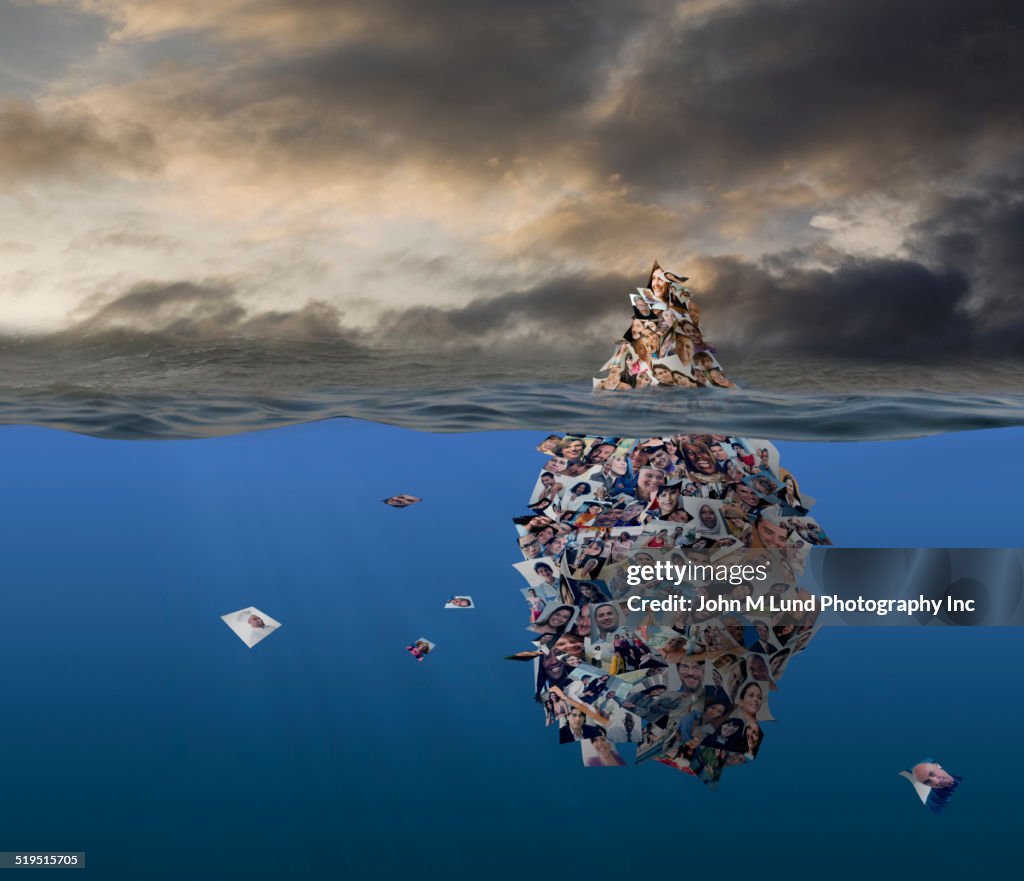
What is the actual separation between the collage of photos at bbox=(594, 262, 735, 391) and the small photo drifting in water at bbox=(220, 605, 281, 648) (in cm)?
429

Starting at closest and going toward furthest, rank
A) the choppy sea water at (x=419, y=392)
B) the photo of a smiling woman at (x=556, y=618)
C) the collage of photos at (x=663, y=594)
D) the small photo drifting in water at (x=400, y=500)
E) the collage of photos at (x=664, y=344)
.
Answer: the collage of photos at (x=663, y=594) < the photo of a smiling woman at (x=556, y=618) < the collage of photos at (x=664, y=344) < the choppy sea water at (x=419, y=392) < the small photo drifting in water at (x=400, y=500)

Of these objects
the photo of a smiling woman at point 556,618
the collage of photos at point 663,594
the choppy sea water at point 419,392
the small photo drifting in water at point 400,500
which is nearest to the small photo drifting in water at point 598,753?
the collage of photos at point 663,594

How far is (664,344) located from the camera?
734 centimetres

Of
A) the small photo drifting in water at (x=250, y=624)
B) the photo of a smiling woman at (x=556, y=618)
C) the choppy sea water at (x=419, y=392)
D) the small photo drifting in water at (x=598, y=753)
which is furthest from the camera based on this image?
the choppy sea water at (x=419, y=392)

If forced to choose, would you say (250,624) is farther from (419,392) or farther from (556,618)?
(556,618)

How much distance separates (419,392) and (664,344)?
12.4 feet

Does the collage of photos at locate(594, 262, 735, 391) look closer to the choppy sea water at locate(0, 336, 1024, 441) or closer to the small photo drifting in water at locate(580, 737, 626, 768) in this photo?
the choppy sea water at locate(0, 336, 1024, 441)

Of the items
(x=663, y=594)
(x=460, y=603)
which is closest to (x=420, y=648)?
(x=460, y=603)

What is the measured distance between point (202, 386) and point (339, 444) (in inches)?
128

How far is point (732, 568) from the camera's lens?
4.29m

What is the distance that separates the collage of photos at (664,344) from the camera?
283 inches

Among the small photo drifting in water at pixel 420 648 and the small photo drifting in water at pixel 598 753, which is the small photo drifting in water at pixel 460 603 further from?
the small photo drifting in water at pixel 598 753

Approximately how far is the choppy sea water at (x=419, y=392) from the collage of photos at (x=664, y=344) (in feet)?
2.17

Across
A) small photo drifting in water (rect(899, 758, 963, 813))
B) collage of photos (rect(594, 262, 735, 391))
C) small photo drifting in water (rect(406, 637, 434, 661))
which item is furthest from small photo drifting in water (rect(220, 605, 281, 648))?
small photo drifting in water (rect(899, 758, 963, 813))
